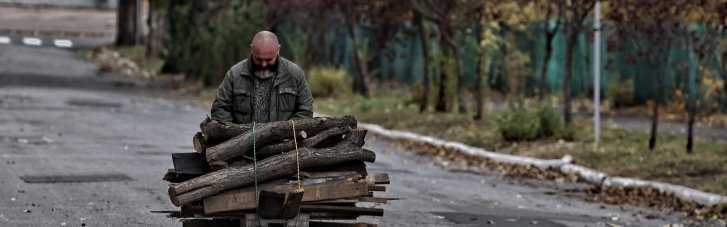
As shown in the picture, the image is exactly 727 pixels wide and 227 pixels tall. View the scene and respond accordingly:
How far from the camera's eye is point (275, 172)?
907 centimetres

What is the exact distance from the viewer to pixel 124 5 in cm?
6225

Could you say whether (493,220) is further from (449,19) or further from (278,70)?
(449,19)

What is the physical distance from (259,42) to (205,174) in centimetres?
90

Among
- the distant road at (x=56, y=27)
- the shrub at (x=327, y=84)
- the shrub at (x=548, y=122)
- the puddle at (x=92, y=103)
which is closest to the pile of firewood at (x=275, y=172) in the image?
the shrub at (x=548, y=122)

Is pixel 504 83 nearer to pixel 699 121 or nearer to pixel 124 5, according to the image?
pixel 699 121

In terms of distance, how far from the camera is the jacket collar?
31.5ft

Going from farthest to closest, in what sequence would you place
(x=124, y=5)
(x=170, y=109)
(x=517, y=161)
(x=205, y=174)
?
(x=124, y=5)
(x=170, y=109)
(x=517, y=161)
(x=205, y=174)

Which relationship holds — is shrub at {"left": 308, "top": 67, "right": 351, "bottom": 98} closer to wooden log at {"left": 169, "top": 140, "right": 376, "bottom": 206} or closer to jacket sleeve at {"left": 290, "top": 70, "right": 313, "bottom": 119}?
jacket sleeve at {"left": 290, "top": 70, "right": 313, "bottom": 119}

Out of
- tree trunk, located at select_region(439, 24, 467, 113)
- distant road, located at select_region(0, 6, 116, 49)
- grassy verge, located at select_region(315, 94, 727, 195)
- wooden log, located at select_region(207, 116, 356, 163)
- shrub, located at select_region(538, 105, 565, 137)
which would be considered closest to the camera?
wooden log, located at select_region(207, 116, 356, 163)

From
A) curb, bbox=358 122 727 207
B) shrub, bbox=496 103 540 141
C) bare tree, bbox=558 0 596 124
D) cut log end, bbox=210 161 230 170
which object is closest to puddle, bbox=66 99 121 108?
curb, bbox=358 122 727 207

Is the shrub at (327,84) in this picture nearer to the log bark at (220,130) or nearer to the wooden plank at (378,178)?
A: the wooden plank at (378,178)

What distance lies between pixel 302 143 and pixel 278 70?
0.61 m


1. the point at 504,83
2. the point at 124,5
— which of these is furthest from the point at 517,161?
the point at 124,5

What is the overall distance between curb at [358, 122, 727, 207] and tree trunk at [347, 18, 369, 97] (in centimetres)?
660
